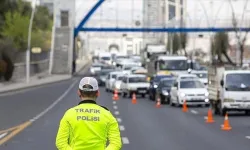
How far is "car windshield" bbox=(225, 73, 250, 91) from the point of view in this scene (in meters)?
33.7

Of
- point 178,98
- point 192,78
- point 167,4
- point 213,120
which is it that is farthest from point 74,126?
point 167,4

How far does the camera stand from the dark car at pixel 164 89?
4600 cm

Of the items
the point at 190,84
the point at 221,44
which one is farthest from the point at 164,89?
the point at 221,44

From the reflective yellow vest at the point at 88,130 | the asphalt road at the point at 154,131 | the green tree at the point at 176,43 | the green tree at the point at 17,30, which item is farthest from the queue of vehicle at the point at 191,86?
the green tree at the point at 176,43

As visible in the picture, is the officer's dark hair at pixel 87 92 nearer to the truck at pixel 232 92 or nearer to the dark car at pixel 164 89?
the truck at pixel 232 92

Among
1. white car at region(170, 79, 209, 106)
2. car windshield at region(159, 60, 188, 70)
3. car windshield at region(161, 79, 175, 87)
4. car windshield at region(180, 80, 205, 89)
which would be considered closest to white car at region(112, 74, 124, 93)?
car windshield at region(159, 60, 188, 70)

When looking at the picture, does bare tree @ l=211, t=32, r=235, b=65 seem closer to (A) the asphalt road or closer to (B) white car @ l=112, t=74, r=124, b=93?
(B) white car @ l=112, t=74, r=124, b=93

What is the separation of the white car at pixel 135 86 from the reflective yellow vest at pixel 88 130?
4775 cm

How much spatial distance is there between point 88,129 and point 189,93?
3429cm

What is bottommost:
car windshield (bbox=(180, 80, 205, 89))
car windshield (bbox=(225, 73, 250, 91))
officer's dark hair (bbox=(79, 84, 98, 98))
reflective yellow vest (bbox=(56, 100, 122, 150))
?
car windshield (bbox=(180, 80, 205, 89))

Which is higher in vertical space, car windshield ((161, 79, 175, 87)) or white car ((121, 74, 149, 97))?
Answer: car windshield ((161, 79, 175, 87))

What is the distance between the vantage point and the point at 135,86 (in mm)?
55750

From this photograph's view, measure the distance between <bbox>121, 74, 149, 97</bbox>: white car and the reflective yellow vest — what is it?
157 feet

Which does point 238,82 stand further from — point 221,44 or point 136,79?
point 221,44
